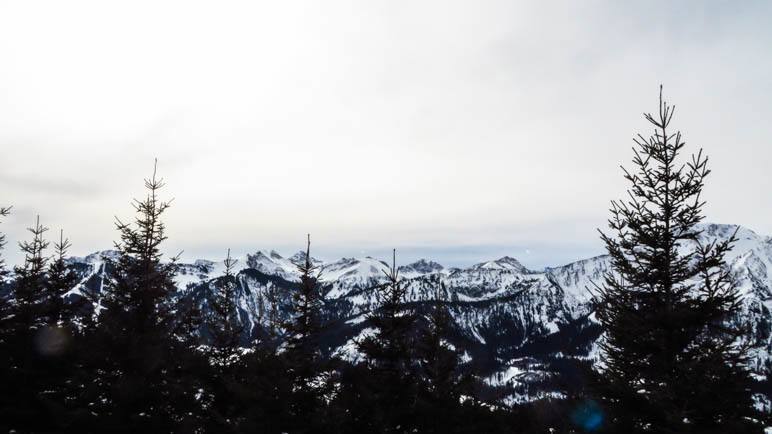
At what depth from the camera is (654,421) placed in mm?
10508

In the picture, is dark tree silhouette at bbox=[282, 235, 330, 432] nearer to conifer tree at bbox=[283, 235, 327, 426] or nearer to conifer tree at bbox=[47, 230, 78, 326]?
conifer tree at bbox=[283, 235, 327, 426]

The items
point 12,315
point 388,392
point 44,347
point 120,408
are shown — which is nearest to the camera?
point 120,408

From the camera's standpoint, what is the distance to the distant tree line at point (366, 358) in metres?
10.4

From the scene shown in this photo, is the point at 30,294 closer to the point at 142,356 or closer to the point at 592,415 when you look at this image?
the point at 142,356

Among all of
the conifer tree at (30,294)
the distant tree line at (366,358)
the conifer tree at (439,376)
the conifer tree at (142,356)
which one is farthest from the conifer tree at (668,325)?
the conifer tree at (30,294)

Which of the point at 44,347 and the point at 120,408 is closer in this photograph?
the point at 120,408

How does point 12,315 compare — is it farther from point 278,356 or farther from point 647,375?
point 647,375

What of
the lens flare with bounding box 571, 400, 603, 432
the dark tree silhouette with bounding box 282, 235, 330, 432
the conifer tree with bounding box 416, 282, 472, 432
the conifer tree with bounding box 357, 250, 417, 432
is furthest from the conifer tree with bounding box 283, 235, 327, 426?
the lens flare with bounding box 571, 400, 603, 432

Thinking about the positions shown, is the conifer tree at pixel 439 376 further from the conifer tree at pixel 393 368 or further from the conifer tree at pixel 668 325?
the conifer tree at pixel 668 325

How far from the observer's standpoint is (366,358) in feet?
63.7

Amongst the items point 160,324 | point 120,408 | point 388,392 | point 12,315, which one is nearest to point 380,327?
point 388,392

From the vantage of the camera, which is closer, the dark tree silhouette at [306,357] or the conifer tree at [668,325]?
the conifer tree at [668,325]

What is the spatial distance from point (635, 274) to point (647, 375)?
2442 millimetres

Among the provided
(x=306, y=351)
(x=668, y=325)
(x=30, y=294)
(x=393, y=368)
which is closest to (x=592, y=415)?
(x=668, y=325)
